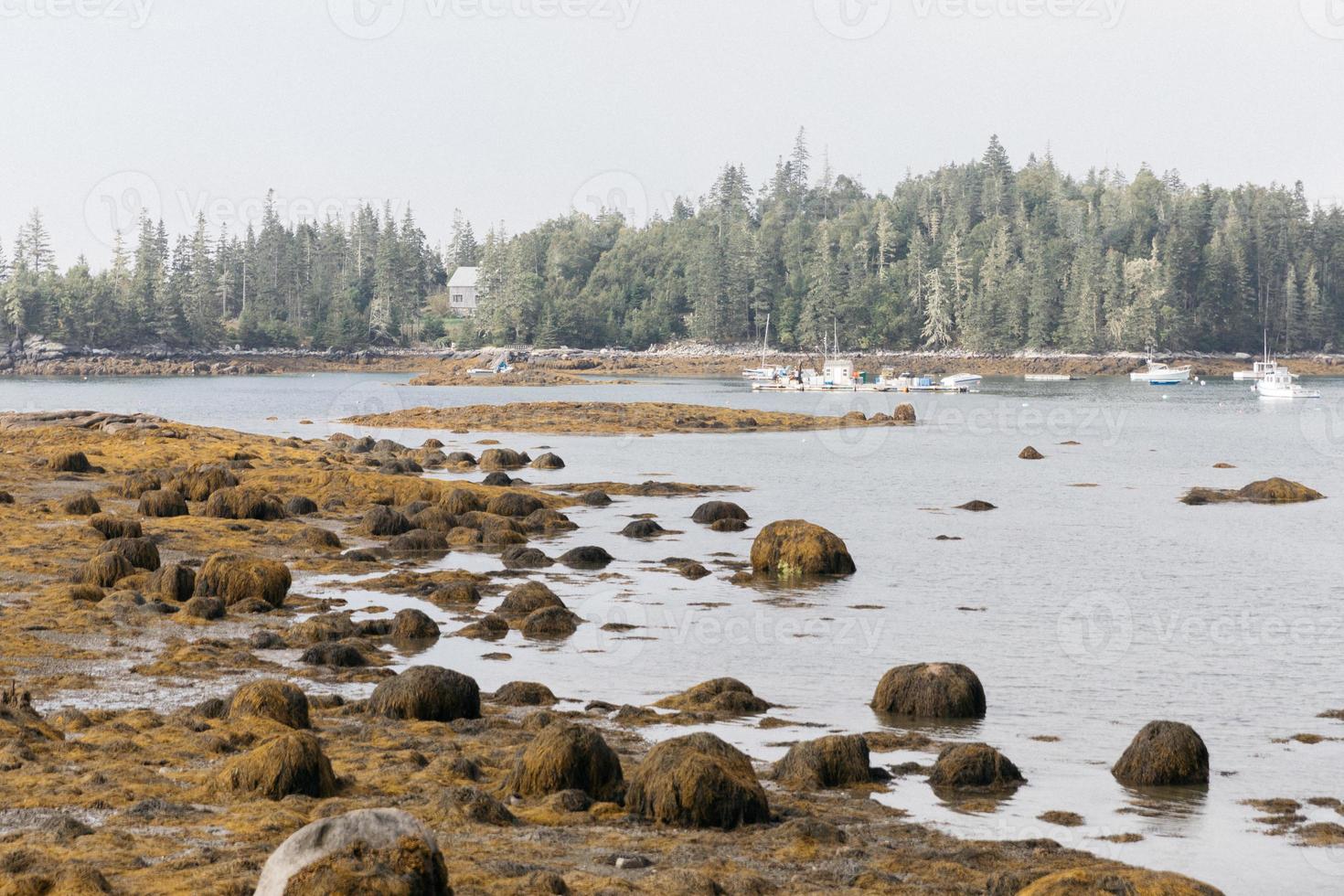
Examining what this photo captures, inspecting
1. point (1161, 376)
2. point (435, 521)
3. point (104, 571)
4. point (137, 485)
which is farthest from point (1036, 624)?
point (1161, 376)

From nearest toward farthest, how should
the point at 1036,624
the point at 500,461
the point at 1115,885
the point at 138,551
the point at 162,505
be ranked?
the point at 1115,885 < the point at 138,551 < the point at 1036,624 < the point at 162,505 < the point at 500,461

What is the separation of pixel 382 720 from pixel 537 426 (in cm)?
7586

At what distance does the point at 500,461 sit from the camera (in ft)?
220

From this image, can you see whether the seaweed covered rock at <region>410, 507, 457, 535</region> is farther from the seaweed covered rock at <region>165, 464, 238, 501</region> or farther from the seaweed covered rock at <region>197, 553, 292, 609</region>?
the seaweed covered rock at <region>197, 553, 292, 609</region>

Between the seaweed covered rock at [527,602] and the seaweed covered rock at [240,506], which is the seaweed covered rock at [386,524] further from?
the seaweed covered rock at [527,602]

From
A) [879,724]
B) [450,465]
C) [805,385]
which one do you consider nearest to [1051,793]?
[879,724]

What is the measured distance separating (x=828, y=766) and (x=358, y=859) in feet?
27.8

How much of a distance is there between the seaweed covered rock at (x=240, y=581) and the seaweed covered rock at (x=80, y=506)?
39.6 feet

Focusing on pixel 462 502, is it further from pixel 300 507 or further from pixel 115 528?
pixel 115 528

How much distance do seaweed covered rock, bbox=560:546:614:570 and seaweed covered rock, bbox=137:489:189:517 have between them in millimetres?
12358

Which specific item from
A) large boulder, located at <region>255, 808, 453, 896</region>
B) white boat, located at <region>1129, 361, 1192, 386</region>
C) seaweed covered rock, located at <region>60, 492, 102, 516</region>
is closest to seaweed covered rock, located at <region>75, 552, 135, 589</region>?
seaweed covered rock, located at <region>60, 492, 102, 516</region>

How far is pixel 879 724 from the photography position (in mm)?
21938

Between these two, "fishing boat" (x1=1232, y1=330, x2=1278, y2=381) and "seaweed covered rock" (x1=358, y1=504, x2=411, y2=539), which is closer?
"seaweed covered rock" (x1=358, y1=504, x2=411, y2=539)

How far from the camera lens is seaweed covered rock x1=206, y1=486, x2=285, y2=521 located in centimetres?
4234
